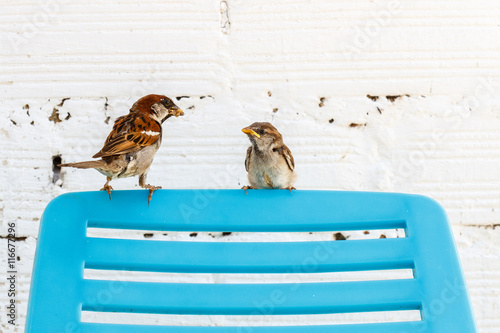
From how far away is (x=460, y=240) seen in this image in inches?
92.9

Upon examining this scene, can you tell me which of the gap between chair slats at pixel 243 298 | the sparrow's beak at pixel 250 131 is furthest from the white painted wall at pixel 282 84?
the gap between chair slats at pixel 243 298

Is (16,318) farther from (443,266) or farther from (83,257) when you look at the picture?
(443,266)

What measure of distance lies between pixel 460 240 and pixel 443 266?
1094 mm

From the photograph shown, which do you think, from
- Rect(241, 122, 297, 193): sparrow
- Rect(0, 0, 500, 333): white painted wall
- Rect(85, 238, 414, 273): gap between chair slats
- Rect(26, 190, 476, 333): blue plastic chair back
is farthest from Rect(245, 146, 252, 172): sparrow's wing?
Rect(85, 238, 414, 273): gap between chair slats

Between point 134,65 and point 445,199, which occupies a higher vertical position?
point 134,65

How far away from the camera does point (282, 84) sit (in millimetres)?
2396

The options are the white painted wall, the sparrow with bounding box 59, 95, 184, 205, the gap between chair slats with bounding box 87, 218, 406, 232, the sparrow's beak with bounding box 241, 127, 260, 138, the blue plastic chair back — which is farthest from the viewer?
the white painted wall

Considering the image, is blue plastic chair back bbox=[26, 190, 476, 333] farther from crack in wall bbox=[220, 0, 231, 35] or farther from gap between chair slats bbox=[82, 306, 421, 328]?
crack in wall bbox=[220, 0, 231, 35]

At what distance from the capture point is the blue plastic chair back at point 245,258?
1318 millimetres

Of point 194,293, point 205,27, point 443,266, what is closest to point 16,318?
point 194,293

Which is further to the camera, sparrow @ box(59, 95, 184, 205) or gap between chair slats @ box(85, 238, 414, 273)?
sparrow @ box(59, 95, 184, 205)

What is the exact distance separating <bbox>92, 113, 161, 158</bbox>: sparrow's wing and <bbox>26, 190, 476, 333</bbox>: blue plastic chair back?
50 centimetres

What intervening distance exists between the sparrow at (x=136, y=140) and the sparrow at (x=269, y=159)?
34cm

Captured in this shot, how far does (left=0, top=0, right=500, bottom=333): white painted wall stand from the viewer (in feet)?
7.80
